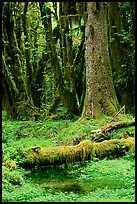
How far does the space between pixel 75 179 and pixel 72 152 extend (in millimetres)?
1929

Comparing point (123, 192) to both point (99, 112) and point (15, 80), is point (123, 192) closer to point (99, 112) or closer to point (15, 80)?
point (99, 112)

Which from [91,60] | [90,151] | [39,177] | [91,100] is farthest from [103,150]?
[91,60]

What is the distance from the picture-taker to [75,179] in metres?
10.8

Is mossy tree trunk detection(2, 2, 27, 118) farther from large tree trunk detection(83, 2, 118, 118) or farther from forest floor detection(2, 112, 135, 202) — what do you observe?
forest floor detection(2, 112, 135, 202)

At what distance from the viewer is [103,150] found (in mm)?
13094

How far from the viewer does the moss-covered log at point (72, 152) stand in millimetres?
12266

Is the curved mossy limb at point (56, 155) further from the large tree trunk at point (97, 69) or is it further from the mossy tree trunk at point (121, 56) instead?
the mossy tree trunk at point (121, 56)

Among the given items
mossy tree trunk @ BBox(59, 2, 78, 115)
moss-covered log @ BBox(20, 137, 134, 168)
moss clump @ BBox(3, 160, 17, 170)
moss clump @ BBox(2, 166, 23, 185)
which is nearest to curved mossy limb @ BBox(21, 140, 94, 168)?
moss-covered log @ BBox(20, 137, 134, 168)

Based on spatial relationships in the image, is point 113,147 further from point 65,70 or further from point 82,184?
point 65,70

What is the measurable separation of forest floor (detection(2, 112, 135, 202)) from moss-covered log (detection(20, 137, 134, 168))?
189mm

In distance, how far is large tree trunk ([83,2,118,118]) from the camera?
16.5 metres

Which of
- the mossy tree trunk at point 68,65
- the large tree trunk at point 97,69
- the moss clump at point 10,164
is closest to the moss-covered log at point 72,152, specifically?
the moss clump at point 10,164

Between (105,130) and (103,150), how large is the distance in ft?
4.84

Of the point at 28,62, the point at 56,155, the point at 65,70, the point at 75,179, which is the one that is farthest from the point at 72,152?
the point at 28,62
